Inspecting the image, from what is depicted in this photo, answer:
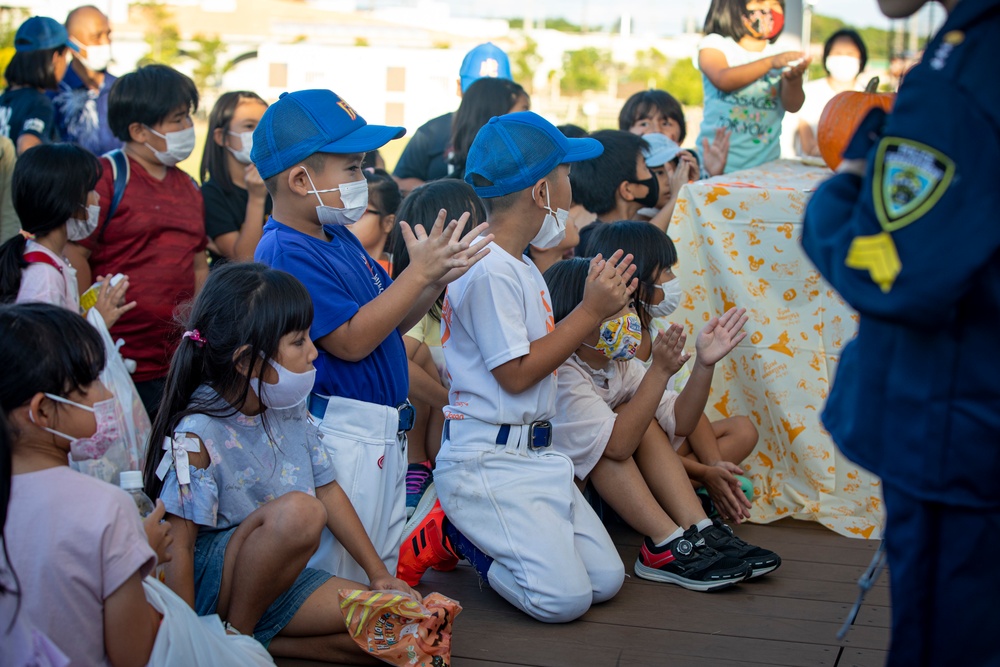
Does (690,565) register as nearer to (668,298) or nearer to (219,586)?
(668,298)

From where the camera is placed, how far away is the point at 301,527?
2533 millimetres

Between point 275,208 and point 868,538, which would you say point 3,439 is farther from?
point 868,538

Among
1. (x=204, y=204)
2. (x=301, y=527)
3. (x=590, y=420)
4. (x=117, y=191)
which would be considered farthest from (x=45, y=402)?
(x=204, y=204)

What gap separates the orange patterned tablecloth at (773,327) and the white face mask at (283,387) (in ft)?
6.80

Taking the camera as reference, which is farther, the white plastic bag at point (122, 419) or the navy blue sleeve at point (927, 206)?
the white plastic bag at point (122, 419)

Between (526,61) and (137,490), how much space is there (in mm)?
46255

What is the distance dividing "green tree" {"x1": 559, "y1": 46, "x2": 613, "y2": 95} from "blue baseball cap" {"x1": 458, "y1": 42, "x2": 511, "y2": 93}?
45.7m

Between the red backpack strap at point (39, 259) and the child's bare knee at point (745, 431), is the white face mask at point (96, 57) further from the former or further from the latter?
the child's bare knee at point (745, 431)

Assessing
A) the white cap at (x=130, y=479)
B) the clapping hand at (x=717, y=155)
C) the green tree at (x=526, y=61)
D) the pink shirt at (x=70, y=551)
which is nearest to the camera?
the pink shirt at (x=70, y=551)

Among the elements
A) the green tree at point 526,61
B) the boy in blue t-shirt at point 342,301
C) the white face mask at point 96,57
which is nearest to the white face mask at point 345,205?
the boy in blue t-shirt at point 342,301

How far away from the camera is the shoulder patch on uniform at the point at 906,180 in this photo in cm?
152

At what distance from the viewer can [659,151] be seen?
4945mm

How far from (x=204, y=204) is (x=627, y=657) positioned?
2857 mm

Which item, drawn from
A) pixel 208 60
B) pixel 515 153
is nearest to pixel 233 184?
pixel 515 153
